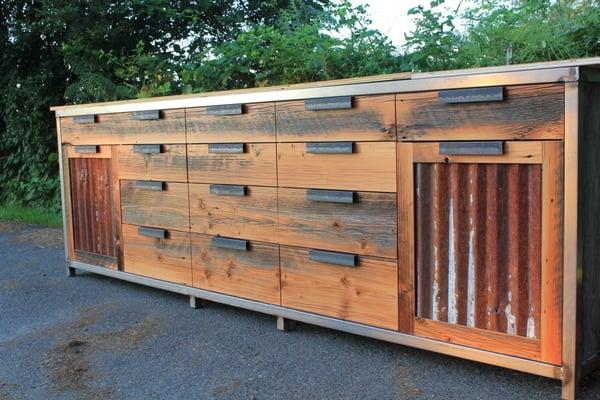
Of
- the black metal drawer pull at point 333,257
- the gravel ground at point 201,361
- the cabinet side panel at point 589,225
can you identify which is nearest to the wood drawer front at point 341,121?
the black metal drawer pull at point 333,257

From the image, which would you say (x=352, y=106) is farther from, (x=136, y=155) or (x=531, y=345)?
(x=136, y=155)

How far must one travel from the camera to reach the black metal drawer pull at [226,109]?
444 centimetres

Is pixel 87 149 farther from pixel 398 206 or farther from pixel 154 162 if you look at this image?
pixel 398 206

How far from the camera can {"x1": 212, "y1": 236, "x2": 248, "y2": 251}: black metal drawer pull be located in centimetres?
455

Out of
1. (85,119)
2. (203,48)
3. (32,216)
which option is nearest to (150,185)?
(85,119)

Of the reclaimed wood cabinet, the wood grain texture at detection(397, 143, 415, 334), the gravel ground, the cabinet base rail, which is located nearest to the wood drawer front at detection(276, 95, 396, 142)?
the reclaimed wood cabinet

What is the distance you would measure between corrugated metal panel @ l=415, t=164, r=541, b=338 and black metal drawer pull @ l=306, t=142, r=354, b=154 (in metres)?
0.45

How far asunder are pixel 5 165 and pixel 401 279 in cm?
942

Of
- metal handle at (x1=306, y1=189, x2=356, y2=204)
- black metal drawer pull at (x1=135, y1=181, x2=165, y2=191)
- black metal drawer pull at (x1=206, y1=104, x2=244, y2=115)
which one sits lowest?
metal handle at (x1=306, y1=189, x2=356, y2=204)

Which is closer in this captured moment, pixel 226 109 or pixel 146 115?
pixel 226 109

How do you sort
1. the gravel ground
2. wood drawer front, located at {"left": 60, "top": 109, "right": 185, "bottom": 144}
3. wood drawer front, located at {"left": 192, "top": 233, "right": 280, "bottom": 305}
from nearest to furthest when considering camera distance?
the gravel ground < wood drawer front, located at {"left": 192, "top": 233, "right": 280, "bottom": 305} < wood drawer front, located at {"left": 60, "top": 109, "right": 185, "bottom": 144}

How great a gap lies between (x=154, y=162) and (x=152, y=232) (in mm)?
555

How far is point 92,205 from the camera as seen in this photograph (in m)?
5.96

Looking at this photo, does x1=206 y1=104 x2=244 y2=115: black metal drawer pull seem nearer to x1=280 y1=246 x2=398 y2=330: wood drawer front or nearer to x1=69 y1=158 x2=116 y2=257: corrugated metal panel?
x1=280 y1=246 x2=398 y2=330: wood drawer front
